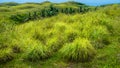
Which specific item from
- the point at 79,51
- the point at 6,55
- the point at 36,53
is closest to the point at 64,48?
the point at 79,51

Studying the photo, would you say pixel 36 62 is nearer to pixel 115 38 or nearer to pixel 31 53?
pixel 31 53

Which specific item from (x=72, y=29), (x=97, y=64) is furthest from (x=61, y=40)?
(x=97, y=64)

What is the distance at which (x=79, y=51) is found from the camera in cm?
1095

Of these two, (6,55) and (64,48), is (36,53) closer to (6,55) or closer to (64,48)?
(64,48)

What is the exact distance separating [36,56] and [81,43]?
6.88 feet

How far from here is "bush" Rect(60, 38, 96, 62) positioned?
11.0m

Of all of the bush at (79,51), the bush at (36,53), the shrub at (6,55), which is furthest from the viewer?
the shrub at (6,55)

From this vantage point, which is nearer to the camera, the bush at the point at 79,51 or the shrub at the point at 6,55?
the bush at the point at 79,51

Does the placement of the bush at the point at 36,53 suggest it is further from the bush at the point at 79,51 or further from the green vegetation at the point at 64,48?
the bush at the point at 79,51

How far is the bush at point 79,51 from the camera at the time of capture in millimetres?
10953

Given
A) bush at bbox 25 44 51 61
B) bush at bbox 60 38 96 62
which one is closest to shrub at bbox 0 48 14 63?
bush at bbox 25 44 51 61

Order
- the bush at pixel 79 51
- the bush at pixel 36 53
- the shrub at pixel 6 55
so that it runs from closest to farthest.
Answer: the bush at pixel 79 51 < the bush at pixel 36 53 < the shrub at pixel 6 55

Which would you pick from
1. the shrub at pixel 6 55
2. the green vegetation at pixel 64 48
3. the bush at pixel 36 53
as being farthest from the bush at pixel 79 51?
the shrub at pixel 6 55

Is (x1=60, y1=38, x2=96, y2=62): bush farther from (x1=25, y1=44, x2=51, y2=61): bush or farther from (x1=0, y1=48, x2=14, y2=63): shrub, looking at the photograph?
(x1=0, y1=48, x2=14, y2=63): shrub
